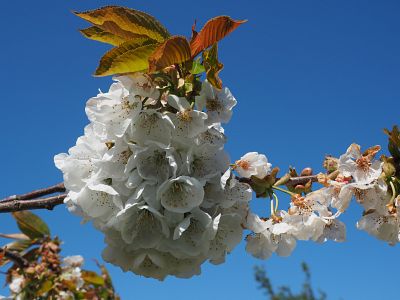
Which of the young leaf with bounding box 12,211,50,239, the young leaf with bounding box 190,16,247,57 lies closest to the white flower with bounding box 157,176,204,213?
the young leaf with bounding box 190,16,247,57

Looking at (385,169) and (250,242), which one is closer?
(385,169)

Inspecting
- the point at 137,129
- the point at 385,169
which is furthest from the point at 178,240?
the point at 385,169

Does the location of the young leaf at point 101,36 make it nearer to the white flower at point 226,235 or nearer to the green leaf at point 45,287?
the white flower at point 226,235

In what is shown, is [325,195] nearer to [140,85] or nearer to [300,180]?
[300,180]

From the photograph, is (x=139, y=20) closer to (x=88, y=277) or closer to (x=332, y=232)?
(x=332, y=232)

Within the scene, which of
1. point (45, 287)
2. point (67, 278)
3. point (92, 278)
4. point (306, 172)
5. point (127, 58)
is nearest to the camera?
point (127, 58)

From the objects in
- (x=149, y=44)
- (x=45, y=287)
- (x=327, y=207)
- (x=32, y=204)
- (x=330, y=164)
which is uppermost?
(x=45, y=287)

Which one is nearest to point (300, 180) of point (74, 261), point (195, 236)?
point (195, 236)
